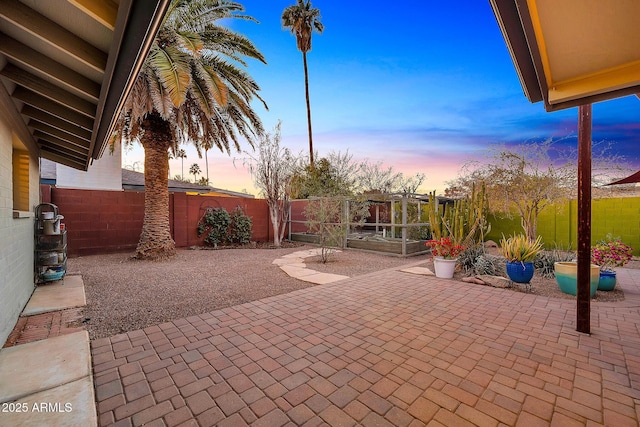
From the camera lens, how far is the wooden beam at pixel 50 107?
2963mm

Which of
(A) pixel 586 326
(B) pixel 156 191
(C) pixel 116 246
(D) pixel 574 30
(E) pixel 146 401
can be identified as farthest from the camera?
(C) pixel 116 246

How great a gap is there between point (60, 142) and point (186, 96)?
3.69 metres

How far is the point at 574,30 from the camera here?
1.70 m

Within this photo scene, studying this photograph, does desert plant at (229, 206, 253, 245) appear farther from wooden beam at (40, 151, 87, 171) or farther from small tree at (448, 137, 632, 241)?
small tree at (448, 137, 632, 241)

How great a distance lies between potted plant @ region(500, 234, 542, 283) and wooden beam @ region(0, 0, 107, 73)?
641 cm

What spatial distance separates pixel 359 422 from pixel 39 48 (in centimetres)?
346

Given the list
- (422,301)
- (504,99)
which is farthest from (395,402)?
(504,99)

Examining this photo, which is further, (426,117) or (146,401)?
(426,117)

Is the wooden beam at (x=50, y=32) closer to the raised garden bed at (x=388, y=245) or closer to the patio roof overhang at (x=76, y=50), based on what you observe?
the patio roof overhang at (x=76, y=50)

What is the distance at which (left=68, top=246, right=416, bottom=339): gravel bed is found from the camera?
3721mm

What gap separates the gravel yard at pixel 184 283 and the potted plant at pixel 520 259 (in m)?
0.20

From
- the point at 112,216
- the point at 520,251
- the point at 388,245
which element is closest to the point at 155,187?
the point at 112,216

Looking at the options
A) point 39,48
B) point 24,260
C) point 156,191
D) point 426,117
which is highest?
point 426,117

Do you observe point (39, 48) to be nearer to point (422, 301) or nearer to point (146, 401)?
point (146, 401)
